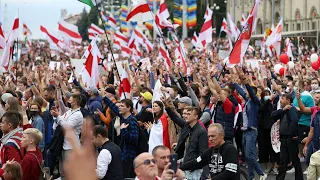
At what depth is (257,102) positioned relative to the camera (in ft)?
39.9

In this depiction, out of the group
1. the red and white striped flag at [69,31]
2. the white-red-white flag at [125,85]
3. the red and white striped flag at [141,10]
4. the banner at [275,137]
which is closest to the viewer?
the banner at [275,137]

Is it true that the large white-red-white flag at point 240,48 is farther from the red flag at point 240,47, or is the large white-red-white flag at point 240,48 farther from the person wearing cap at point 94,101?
the person wearing cap at point 94,101

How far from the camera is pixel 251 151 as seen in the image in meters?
12.0

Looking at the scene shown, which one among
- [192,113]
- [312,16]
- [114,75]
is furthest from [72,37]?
[312,16]

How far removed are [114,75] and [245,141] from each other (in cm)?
923

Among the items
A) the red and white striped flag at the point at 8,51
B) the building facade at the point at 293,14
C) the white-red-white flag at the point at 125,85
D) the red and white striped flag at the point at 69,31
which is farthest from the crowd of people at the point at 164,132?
the building facade at the point at 293,14

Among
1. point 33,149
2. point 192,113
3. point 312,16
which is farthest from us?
point 312,16

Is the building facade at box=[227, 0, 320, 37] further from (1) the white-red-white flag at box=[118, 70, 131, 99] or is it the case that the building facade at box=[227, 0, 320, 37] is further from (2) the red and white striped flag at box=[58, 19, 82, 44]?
(1) the white-red-white flag at box=[118, 70, 131, 99]

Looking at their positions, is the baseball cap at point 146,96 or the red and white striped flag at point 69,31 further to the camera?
the red and white striped flag at point 69,31

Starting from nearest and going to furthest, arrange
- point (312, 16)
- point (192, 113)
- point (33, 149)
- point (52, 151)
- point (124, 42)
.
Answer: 1. point (33, 149)
2. point (192, 113)
3. point (52, 151)
4. point (124, 42)
5. point (312, 16)

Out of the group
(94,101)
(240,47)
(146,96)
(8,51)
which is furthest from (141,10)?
(146,96)

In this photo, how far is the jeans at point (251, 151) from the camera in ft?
39.5

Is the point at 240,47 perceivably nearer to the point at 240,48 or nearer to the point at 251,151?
the point at 240,48

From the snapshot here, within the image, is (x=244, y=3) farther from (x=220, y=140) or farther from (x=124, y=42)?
(x=220, y=140)
